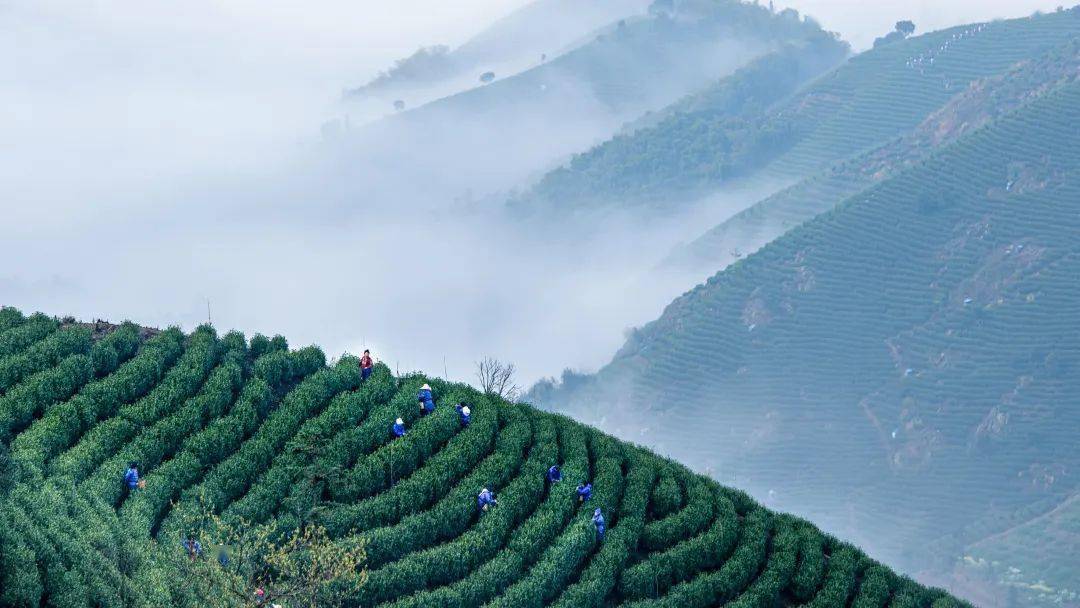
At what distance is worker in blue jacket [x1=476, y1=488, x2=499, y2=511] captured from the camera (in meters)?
54.0

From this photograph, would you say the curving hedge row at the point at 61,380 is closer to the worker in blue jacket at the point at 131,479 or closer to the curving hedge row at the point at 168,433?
the curving hedge row at the point at 168,433

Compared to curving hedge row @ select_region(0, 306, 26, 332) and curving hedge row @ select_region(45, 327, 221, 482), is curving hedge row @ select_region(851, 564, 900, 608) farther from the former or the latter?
curving hedge row @ select_region(0, 306, 26, 332)

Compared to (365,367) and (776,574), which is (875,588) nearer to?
(776,574)

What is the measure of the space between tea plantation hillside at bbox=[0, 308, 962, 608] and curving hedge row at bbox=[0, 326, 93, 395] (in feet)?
0.23

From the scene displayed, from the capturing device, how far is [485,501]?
54156 millimetres

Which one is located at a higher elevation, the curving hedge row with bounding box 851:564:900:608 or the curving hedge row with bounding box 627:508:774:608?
the curving hedge row with bounding box 627:508:774:608

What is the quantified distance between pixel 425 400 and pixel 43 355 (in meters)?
12.5

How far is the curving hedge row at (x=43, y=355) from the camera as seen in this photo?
5617cm

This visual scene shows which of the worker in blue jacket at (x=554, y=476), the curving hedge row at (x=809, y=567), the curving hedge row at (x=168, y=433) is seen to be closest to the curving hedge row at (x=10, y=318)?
the curving hedge row at (x=168, y=433)

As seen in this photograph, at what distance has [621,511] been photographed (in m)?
56.4

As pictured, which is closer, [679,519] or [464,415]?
[679,519]

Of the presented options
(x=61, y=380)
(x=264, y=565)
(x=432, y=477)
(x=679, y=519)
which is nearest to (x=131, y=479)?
(x=264, y=565)

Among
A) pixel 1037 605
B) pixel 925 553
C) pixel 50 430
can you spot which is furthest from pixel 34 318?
pixel 925 553

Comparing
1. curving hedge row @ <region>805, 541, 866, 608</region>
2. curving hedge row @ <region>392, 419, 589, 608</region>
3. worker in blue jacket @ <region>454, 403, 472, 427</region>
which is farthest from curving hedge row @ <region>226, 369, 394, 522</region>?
curving hedge row @ <region>805, 541, 866, 608</region>
